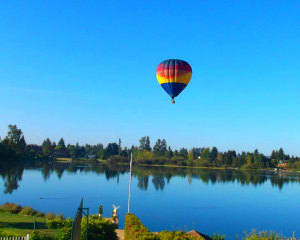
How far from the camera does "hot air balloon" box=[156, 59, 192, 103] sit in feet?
84.5

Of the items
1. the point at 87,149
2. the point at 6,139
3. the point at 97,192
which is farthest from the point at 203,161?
the point at 97,192

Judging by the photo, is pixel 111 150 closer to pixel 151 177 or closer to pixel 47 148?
pixel 47 148

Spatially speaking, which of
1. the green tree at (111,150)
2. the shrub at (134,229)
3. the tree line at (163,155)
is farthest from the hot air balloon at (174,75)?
the green tree at (111,150)

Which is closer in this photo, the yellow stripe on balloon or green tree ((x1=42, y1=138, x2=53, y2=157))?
the yellow stripe on balloon

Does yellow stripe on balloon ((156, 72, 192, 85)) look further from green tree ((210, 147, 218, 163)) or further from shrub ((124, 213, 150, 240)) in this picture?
Answer: green tree ((210, 147, 218, 163))

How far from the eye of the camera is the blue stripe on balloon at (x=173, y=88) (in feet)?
86.2

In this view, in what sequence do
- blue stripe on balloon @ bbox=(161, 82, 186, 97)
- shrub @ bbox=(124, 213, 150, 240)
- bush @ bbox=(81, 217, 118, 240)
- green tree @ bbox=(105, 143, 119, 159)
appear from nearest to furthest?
shrub @ bbox=(124, 213, 150, 240)
bush @ bbox=(81, 217, 118, 240)
blue stripe on balloon @ bbox=(161, 82, 186, 97)
green tree @ bbox=(105, 143, 119, 159)

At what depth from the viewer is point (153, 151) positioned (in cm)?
16238

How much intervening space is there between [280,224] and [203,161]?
11080 cm

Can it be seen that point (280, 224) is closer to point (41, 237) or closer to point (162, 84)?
point (162, 84)

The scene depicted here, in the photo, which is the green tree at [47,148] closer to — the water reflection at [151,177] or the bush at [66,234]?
the water reflection at [151,177]

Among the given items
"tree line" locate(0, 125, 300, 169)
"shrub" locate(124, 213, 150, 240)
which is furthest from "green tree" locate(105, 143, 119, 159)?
"shrub" locate(124, 213, 150, 240)

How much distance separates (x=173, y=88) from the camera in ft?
86.6

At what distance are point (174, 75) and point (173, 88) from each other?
47.5 inches
